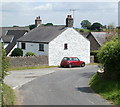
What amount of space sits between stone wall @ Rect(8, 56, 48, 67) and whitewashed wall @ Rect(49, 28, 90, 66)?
133cm

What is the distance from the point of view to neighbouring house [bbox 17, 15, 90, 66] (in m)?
36.5

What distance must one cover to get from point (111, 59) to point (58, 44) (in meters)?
19.0

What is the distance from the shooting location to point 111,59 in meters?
18.4

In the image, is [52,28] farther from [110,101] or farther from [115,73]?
[110,101]

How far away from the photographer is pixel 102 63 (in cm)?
1961

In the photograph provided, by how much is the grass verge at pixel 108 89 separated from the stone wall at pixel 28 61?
14.4 meters

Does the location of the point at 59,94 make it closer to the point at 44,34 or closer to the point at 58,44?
the point at 58,44

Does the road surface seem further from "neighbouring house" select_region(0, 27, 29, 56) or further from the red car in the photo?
"neighbouring house" select_region(0, 27, 29, 56)

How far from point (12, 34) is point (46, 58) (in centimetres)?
1916

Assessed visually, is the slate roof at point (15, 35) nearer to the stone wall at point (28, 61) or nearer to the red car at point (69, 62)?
the stone wall at point (28, 61)

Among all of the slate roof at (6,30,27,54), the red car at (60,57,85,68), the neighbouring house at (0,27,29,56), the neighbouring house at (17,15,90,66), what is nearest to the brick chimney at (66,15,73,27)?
the neighbouring house at (17,15,90,66)

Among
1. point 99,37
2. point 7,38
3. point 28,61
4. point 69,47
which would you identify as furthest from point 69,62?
point 7,38

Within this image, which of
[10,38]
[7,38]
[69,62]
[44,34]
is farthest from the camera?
[7,38]

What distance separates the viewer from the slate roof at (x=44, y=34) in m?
37.6
